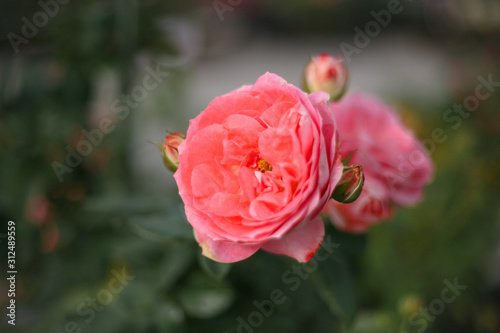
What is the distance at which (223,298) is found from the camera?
32.0 inches

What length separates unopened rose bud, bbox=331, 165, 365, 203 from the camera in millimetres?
503

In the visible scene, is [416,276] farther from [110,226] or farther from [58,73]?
[58,73]

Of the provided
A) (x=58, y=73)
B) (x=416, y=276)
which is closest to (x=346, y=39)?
(x=416, y=276)

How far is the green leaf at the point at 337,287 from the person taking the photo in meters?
0.69
